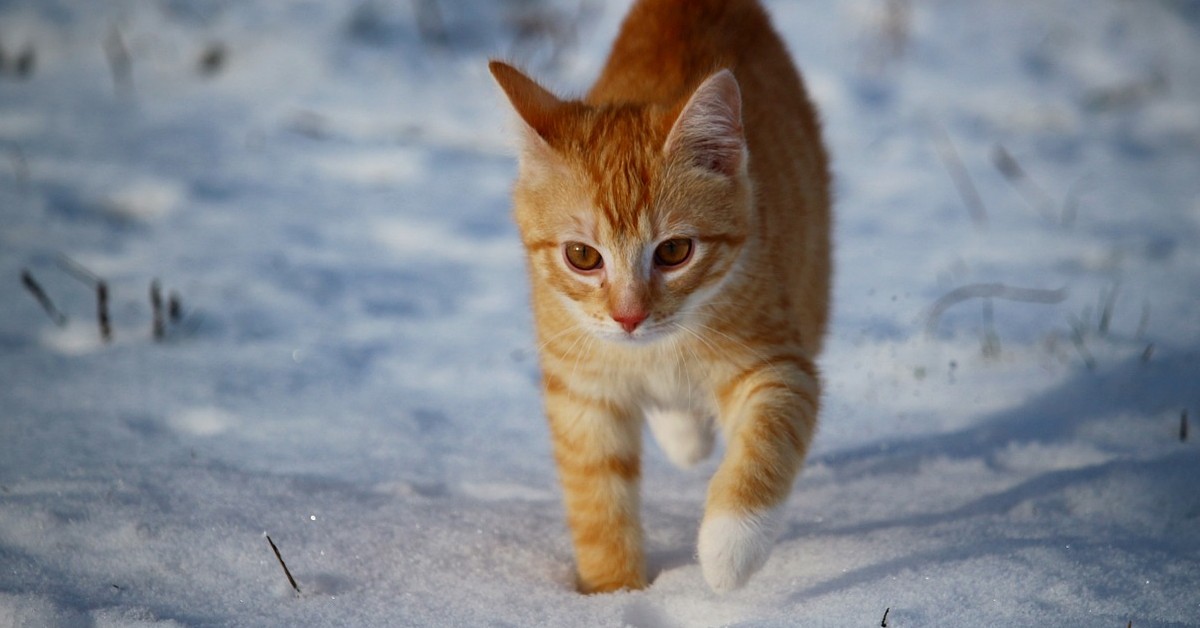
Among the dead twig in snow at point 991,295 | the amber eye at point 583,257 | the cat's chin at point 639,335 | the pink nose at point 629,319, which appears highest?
the amber eye at point 583,257

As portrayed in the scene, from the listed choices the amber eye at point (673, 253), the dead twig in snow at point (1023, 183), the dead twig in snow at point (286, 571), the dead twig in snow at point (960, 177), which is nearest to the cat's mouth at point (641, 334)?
the amber eye at point (673, 253)

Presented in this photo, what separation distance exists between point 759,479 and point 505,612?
22.1 inches

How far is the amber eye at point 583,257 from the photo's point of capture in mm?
2215

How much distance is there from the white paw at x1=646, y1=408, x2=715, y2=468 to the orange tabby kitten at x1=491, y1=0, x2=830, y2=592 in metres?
0.17

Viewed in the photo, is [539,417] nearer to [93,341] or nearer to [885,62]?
[93,341]

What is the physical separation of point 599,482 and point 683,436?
0.49 meters

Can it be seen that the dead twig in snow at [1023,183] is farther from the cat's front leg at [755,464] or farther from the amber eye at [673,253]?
the amber eye at [673,253]

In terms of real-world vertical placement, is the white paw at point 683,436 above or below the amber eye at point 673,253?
below

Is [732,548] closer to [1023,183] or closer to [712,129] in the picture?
[712,129]

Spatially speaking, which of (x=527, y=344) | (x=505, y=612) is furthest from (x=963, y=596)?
(x=527, y=344)

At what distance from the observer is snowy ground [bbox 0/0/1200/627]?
6.60 ft

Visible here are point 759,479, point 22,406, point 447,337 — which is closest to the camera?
point 759,479

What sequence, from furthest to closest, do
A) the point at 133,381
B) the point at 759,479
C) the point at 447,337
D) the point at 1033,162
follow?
1. the point at 1033,162
2. the point at 447,337
3. the point at 133,381
4. the point at 759,479

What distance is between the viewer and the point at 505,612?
1934 millimetres
